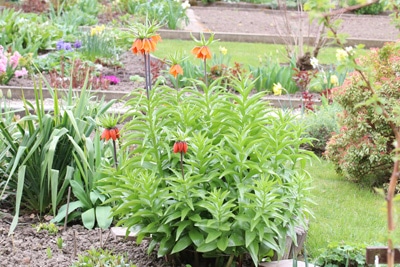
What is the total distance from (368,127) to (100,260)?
2.87 meters

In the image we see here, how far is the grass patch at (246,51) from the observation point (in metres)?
11.8

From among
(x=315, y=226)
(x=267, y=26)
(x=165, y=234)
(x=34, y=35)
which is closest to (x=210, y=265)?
(x=165, y=234)

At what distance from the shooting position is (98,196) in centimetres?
468

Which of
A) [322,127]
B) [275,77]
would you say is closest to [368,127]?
[322,127]

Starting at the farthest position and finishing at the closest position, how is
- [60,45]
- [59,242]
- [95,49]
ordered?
[60,45] → [95,49] → [59,242]

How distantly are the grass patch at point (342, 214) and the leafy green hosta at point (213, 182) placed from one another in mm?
594

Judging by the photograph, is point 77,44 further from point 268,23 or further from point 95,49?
point 268,23

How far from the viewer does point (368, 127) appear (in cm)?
589

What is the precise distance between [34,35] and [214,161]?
786cm

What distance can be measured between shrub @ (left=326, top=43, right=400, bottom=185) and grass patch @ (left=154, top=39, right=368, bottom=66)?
5.40 m

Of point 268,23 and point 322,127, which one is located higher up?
point 322,127

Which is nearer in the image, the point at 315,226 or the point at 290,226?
the point at 290,226

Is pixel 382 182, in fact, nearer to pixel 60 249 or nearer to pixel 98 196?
pixel 98 196

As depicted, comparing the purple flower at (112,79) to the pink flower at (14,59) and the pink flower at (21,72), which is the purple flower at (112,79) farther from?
the pink flower at (14,59)
